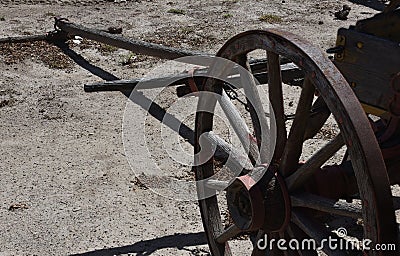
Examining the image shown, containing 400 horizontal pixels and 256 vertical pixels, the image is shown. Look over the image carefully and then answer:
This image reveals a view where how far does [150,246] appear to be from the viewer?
4504 millimetres

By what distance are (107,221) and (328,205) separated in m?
2.21

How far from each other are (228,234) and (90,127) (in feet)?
9.41

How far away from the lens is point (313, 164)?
297cm

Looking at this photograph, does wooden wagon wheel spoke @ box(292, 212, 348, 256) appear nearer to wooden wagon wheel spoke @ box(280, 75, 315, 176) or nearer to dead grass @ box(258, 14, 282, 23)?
wooden wagon wheel spoke @ box(280, 75, 315, 176)

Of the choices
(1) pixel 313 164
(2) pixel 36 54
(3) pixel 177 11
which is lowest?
(2) pixel 36 54

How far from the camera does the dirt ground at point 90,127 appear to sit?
4.62 metres

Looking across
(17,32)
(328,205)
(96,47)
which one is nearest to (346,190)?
(328,205)

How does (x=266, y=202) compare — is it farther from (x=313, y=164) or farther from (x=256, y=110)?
(x=256, y=110)

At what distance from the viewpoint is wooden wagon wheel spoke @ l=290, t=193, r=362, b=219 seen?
281cm

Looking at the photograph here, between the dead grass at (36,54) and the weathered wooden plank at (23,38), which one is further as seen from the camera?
the weathered wooden plank at (23,38)

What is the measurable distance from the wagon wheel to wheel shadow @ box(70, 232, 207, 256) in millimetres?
844

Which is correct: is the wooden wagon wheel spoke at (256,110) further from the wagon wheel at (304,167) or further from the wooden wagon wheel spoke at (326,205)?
the wooden wagon wheel spoke at (326,205)

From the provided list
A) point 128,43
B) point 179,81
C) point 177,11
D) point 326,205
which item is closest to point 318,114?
point 326,205

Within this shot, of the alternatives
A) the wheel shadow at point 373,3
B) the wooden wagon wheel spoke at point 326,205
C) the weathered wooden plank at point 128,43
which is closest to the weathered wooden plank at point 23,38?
the weathered wooden plank at point 128,43
